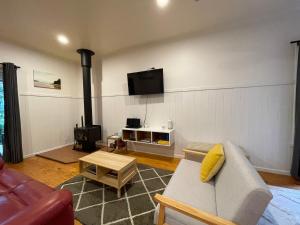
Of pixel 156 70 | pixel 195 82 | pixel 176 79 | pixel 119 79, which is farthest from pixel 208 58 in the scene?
pixel 119 79

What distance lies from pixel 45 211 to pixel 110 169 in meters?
1.15

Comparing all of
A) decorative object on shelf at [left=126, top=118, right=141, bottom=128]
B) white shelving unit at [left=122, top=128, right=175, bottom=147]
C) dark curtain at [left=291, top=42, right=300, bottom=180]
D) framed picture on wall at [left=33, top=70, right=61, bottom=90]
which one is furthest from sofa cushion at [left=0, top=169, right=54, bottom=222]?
dark curtain at [left=291, top=42, right=300, bottom=180]

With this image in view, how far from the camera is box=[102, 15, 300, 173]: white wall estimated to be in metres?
2.34

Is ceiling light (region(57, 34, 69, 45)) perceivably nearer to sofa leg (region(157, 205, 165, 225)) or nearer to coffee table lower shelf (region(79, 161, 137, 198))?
coffee table lower shelf (region(79, 161, 137, 198))

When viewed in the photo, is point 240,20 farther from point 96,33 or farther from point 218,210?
point 218,210

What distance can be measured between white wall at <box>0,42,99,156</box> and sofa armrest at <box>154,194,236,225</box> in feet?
11.9

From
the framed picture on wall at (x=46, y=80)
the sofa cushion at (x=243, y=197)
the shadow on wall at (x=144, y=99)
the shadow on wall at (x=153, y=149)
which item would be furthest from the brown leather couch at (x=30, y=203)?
the framed picture on wall at (x=46, y=80)

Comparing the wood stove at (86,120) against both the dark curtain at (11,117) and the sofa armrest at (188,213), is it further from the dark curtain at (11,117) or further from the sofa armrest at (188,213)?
the sofa armrest at (188,213)

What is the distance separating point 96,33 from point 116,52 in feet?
3.22

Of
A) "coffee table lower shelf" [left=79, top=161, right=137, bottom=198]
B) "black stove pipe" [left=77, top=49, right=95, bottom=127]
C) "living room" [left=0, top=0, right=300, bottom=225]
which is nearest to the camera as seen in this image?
"living room" [left=0, top=0, right=300, bottom=225]

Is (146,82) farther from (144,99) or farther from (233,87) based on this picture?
(233,87)

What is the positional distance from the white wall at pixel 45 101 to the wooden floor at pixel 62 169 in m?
0.59

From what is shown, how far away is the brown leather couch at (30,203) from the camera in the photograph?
32.4 inches

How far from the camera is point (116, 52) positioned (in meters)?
3.76
